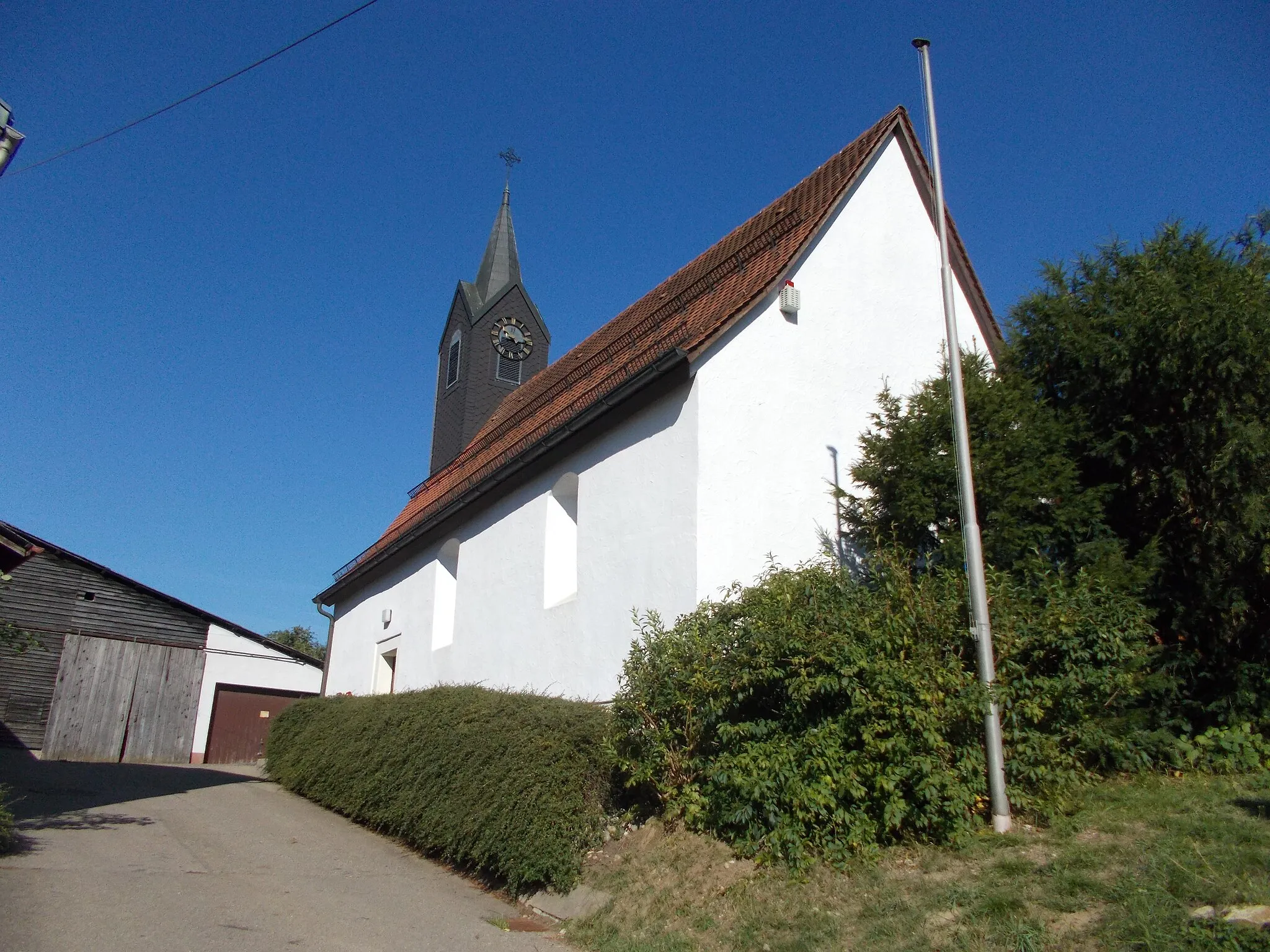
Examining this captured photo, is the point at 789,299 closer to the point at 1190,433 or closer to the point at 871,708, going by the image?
the point at 1190,433

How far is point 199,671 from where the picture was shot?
24375mm

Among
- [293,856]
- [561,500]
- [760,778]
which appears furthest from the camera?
[561,500]

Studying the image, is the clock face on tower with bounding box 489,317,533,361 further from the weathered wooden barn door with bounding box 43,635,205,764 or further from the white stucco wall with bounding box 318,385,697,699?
the weathered wooden barn door with bounding box 43,635,205,764

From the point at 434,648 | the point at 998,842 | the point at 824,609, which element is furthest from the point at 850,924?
the point at 434,648

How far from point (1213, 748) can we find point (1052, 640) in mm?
2192

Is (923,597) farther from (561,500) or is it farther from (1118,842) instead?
→ (561,500)

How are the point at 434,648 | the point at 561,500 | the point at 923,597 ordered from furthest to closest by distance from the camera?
the point at 434,648 → the point at 561,500 → the point at 923,597

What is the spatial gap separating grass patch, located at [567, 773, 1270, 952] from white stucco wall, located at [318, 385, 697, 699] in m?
3.38

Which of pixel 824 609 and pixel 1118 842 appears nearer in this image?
pixel 1118 842

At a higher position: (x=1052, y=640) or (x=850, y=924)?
(x=1052, y=640)

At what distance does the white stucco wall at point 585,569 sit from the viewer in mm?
11008

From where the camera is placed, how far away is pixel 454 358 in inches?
1008

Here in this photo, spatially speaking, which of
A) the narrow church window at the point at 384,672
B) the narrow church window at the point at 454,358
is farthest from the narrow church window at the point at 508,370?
the narrow church window at the point at 384,672

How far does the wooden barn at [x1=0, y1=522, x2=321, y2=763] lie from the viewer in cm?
2206
